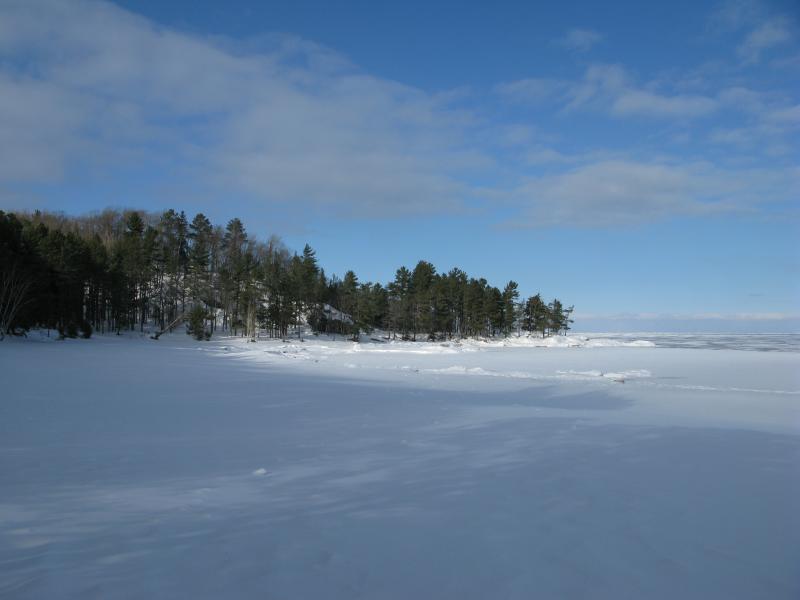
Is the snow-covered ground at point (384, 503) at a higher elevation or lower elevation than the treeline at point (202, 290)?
lower

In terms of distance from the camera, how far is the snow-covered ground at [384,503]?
11.6 ft

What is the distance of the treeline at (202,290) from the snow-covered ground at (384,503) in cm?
3217

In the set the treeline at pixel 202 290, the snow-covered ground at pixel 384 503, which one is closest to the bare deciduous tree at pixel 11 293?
the treeline at pixel 202 290

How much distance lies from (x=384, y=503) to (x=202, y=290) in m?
63.3

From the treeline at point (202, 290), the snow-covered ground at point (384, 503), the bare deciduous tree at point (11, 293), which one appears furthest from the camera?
the treeline at point (202, 290)

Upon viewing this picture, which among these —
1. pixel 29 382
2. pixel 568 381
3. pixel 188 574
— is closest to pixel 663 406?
pixel 568 381

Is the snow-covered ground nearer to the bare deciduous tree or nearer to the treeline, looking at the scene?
the bare deciduous tree

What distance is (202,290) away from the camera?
6188cm

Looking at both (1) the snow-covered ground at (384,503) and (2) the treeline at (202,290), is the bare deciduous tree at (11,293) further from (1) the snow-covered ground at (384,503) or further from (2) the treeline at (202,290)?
(1) the snow-covered ground at (384,503)

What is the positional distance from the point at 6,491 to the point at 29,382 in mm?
9817

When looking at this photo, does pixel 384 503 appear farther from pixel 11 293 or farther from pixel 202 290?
pixel 202 290

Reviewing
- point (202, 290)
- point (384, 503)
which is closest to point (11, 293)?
point (202, 290)

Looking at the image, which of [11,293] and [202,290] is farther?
[202,290]

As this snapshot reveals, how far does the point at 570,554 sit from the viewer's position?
13.2 ft
